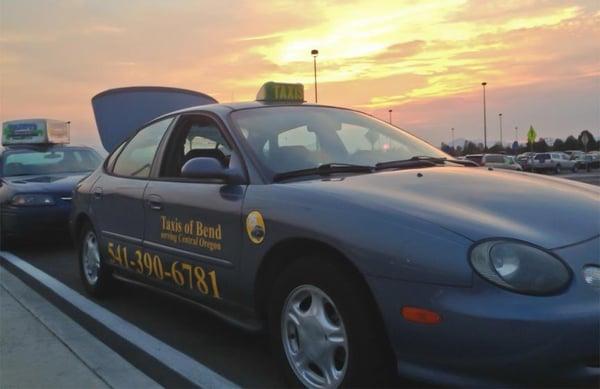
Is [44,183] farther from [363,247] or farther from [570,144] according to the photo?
[570,144]

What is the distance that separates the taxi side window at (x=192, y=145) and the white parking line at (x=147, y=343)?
3.74ft

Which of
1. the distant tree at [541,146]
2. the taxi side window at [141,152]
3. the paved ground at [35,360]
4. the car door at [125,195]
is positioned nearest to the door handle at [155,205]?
the car door at [125,195]

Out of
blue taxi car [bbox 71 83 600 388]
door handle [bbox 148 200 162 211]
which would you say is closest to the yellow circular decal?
blue taxi car [bbox 71 83 600 388]

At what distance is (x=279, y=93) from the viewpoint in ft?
14.9

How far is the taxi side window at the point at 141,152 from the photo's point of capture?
15.5ft

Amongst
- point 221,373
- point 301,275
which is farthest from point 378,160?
point 221,373

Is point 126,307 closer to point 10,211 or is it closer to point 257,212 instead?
point 257,212

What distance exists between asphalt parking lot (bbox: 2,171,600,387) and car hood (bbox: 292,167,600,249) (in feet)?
3.88

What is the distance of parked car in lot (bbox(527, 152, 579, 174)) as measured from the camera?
45.1 m

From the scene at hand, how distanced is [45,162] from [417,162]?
739 centimetres

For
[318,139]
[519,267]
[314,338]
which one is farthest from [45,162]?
[519,267]

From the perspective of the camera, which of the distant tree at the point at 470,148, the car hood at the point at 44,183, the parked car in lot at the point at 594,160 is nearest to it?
the car hood at the point at 44,183

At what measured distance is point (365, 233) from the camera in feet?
9.19

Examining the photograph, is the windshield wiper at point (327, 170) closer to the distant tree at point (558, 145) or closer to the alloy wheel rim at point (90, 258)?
the alloy wheel rim at point (90, 258)
